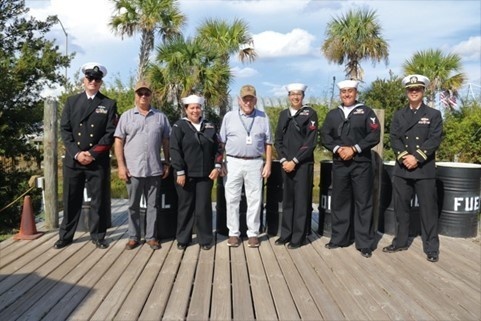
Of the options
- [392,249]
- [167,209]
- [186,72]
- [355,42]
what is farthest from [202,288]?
[355,42]

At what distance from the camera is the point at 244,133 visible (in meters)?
4.98

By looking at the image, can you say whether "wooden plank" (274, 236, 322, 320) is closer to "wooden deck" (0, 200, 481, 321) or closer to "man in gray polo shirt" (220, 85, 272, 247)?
"wooden deck" (0, 200, 481, 321)

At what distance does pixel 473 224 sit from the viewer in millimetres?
5785

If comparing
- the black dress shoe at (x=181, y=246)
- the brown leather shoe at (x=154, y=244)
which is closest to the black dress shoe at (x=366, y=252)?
the black dress shoe at (x=181, y=246)

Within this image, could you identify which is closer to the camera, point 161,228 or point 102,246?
point 102,246

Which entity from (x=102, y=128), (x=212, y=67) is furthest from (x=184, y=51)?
(x=102, y=128)

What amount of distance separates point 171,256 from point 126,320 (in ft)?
4.96

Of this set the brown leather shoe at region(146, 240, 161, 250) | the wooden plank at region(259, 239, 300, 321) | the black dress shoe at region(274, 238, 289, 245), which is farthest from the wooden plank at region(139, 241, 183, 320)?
the black dress shoe at region(274, 238, 289, 245)

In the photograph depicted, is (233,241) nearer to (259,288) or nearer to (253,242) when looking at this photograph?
(253,242)

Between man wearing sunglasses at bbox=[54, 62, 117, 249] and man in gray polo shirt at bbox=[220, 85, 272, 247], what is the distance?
1266mm

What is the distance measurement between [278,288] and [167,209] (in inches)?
75.6

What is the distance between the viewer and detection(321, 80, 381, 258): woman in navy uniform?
493 cm

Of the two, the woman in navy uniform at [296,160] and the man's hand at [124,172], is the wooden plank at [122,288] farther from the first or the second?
the woman in navy uniform at [296,160]

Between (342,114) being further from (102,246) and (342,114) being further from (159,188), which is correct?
(102,246)
